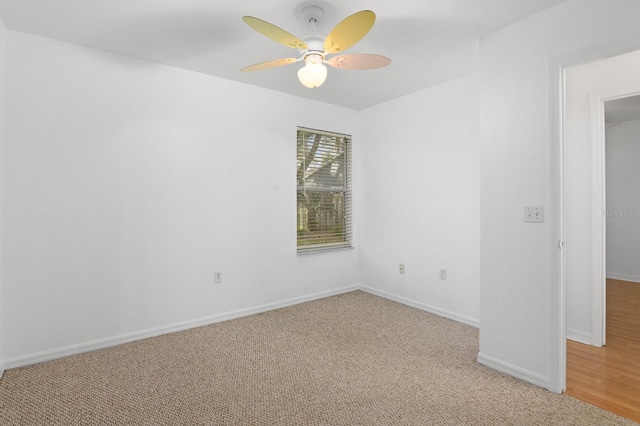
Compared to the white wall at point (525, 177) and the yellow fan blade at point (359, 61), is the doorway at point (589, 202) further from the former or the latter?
the yellow fan blade at point (359, 61)

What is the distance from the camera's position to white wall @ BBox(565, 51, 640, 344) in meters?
2.76

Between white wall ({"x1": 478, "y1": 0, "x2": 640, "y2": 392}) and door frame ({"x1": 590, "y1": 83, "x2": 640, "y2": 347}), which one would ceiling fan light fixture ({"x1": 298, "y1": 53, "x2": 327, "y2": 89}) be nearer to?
white wall ({"x1": 478, "y1": 0, "x2": 640, "y2": 392})

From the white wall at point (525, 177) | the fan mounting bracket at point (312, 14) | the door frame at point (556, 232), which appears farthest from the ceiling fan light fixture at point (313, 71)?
the door frame at point (556, 232)

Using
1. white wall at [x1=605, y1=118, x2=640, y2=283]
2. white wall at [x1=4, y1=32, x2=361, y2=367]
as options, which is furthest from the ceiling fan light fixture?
white wall at [x1=605, y1=118, x2=640, y2=283]

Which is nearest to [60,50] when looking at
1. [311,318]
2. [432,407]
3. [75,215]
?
[75,215]

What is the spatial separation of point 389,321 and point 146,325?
220cm

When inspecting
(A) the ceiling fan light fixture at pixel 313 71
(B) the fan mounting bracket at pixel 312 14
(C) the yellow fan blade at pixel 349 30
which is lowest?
(A) the ceiling fan light fixture at pixel 313 71

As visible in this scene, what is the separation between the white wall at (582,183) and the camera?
276 centimetres

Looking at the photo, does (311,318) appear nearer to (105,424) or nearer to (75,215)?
(105,424)

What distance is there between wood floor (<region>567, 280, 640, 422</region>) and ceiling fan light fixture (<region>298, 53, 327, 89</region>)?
95.8 inches

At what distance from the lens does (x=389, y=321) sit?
10.7 ft

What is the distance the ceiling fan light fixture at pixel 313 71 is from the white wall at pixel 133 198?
151 cm

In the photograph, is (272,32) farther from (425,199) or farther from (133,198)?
(425,199)

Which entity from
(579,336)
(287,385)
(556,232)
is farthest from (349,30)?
(579,336)
